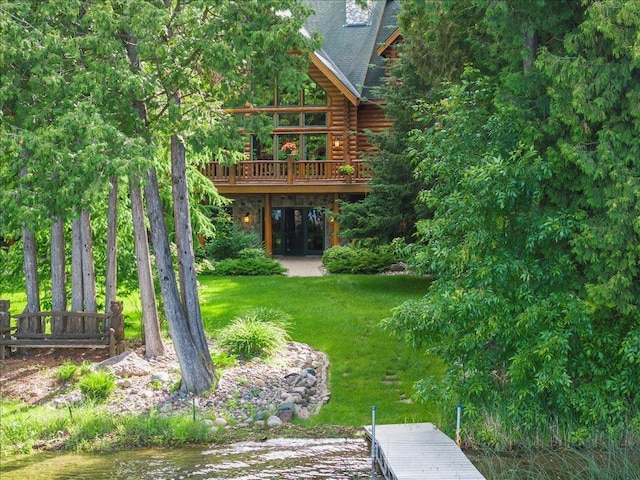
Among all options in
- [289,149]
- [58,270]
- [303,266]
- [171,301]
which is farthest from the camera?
[289,149]

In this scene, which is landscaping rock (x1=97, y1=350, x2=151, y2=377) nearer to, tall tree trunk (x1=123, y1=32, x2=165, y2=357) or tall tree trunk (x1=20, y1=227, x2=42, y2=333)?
tall tree trunk (x1=123, y1=32, x2=165, y2=357)

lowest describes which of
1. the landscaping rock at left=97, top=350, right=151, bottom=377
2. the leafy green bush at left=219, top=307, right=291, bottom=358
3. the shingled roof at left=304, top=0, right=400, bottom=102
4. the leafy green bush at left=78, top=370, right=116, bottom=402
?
the leafy green bush at left=78, top=370, right=116, bottom=402

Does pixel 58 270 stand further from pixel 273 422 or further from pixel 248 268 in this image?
pixel 248 268

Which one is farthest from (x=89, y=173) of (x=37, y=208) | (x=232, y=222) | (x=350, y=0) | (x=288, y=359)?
(x=350, y=0)

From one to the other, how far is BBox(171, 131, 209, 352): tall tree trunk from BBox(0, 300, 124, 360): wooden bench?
2174 millimetres

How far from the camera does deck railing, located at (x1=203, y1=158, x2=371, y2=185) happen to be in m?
27.5

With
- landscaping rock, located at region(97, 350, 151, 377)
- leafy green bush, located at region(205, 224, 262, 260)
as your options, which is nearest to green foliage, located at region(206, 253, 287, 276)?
leafy green bush, located at region(205, 224, 262, 260)

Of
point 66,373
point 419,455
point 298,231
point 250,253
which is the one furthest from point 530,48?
point 298,231

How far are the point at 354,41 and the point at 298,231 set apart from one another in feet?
25.7

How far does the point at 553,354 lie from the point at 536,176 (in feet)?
7.64

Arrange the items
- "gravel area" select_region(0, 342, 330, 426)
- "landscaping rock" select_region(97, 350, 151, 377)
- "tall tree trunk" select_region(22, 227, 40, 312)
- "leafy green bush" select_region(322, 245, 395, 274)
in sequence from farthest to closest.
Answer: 1. "leafy green bush" select_region(322, 245, 395, 274)
2. "tall tree trunk" select_region(22, 227, 40, 312)
3. "landscaping rock" select_region(97, 350, 151, 377)
4. "gravel area" select_region(0, 342, 330, 426)

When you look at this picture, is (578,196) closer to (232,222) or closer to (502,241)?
(502,241)

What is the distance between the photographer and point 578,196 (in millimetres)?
10938

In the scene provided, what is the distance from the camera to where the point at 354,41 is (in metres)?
31.0
